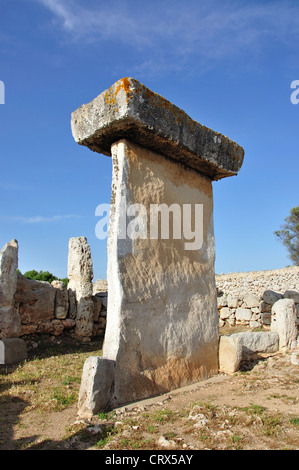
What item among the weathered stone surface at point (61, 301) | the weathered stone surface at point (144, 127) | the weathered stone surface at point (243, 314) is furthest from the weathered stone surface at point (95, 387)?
the weathered stone surface at point (243, 314)

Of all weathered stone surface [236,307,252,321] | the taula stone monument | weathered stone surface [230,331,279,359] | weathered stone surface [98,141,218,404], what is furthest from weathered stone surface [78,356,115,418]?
weathered stone surface [236,307,252,321]

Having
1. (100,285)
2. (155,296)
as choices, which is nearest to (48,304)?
(155,296)

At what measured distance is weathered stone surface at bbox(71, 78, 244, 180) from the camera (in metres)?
4.11

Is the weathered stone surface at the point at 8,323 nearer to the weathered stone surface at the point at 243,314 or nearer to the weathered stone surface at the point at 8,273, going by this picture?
the weathered stone surface at the point at 8,273

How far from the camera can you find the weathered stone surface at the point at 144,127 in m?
4.11

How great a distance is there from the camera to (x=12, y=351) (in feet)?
21.2

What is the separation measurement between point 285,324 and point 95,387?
12.6ft

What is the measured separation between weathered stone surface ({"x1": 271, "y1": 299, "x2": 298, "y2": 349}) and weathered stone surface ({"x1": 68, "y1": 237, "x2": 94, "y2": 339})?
4030 millimetres

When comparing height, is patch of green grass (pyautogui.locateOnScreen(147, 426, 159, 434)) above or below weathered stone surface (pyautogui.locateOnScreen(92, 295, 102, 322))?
below

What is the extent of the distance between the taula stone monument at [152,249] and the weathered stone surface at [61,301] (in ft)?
12.9

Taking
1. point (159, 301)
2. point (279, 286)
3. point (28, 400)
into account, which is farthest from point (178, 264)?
point (279, 286)

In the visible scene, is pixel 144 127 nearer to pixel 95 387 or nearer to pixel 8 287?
pixel 95 387

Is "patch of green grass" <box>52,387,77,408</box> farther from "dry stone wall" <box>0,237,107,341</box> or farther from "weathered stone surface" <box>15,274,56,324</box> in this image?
"weathered stone surface" <box>15,274,56,324</box>
